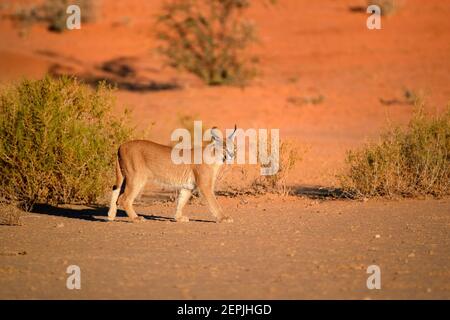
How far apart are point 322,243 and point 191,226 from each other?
2161 millimetres

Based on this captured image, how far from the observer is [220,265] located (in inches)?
323

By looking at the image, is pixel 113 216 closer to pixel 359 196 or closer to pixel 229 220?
pixel 229 220

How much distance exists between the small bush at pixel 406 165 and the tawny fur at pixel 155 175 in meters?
2.95

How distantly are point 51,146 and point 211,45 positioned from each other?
20.2m

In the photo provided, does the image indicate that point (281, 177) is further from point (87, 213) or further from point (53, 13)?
point (53, 13)

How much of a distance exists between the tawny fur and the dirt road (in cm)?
29

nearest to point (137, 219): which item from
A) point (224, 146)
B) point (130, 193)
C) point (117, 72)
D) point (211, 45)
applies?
point (130, 193)

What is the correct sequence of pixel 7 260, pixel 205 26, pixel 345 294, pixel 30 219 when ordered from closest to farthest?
pixel 345 294 → pixel 7 260 → pixel 30 219 → pixel 205 26

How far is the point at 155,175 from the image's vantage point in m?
11.4

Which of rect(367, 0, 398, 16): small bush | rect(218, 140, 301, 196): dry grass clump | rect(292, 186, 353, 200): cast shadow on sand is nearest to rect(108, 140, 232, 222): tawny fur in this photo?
rect(218, 140, 301, 196): dry grass clump

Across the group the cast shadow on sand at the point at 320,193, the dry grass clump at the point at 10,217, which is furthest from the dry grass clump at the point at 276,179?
the dry grass clump at the point at 10,217
